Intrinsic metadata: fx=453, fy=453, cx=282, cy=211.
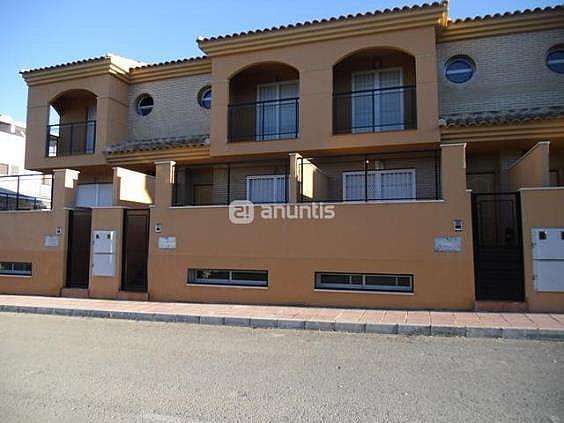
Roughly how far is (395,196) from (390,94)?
3034 mm

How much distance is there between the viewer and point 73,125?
17.1 metres

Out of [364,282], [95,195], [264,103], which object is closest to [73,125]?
[95,195]

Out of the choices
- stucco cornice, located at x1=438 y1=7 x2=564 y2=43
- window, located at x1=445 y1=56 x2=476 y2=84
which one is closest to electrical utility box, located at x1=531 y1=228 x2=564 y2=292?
window, located at x1=445 y1=56 x2=476 y2=84

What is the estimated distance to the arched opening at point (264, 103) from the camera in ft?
46.5

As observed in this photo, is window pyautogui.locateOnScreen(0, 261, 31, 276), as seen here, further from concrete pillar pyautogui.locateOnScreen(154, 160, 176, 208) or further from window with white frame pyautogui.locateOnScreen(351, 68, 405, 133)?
window with white frame pyautogui.locateOnScreen(351, 68, 405, 133)

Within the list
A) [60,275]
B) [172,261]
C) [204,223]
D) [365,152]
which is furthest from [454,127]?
[60,275]

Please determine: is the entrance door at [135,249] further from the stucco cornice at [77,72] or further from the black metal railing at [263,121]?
the stucco cornice at [77,72]

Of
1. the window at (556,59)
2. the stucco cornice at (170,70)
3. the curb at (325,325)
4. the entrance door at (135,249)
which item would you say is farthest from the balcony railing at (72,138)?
the window at (556,59)

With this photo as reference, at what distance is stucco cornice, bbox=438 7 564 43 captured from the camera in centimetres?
1198

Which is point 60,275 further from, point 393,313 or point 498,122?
point 498,122

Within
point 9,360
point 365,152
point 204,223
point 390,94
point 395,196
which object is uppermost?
point 390,94

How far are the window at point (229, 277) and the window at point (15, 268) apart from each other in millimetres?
5677

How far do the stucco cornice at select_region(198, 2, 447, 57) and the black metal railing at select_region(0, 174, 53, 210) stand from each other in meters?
9.05

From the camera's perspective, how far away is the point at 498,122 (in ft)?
36.9
